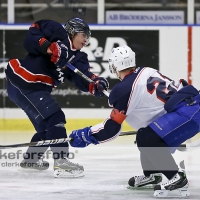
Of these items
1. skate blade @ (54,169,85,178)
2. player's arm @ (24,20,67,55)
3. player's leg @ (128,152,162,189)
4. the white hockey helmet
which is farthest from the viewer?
player's arm @ (24,20,67,55)

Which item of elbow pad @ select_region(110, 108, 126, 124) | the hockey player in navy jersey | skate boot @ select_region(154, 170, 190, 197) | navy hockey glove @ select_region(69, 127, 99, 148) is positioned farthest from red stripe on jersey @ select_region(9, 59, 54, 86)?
skate boot @ select_region(154, 170, 190, 197)

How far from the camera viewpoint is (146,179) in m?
3.62

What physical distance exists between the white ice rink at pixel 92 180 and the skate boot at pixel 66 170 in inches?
1.8

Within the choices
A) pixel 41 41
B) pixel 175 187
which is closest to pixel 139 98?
pixel 175 187

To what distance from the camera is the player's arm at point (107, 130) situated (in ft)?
10.9

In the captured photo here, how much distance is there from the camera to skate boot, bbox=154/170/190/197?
3.31 metres

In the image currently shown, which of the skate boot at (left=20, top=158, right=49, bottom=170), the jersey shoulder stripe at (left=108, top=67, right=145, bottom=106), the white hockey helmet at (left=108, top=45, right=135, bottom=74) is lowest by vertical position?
the skate boot at (left=20, top=158, right=49, bottom=170)

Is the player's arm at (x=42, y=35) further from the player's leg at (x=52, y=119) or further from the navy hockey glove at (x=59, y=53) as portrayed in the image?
the player's leg at (x=52, y=119)

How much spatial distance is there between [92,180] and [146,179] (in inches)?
15.9

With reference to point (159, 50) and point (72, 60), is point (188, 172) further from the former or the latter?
point (159, 50)

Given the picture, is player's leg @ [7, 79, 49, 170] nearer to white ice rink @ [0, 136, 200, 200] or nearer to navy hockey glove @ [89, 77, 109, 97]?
white ice rink @ [0, 136, 200, 200]

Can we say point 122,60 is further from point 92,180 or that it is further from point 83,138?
point 92,180

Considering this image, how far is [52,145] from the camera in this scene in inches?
159

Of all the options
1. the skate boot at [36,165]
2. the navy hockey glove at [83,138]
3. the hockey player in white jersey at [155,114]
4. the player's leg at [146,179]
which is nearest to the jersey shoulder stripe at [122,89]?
the hockey player in white jersey at [155,114]
